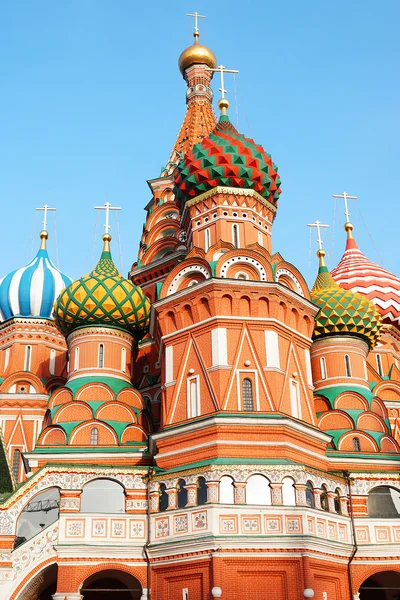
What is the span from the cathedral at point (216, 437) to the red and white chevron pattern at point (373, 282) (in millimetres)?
4692

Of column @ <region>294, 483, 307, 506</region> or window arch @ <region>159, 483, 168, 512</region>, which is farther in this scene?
window arch @ <region>159, 483, 168, 512</region>

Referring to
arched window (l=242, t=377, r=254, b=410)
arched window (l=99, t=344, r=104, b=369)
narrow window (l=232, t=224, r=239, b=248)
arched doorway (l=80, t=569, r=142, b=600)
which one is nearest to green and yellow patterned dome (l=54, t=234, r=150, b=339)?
arched window (l=99, t=344, r=104, b=369)

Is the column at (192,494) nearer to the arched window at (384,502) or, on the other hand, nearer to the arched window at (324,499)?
the arched window at (324,499)

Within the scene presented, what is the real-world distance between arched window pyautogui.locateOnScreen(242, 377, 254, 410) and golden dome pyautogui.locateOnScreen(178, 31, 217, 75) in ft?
60.3

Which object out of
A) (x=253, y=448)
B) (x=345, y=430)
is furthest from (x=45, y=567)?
(x=345, y=430)

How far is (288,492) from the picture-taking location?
47.8 ft

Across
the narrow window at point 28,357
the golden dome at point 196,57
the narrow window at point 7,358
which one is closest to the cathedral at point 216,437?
the narrow window at point 28,357

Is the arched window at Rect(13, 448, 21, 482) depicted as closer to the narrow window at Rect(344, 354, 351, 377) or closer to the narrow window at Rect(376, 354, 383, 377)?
the narrow window at Rect(344, 354, 351, 377)

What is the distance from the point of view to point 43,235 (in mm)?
27703

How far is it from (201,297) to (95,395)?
4.12m

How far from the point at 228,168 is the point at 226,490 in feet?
26.7

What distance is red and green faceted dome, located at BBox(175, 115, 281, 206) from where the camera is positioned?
1905 centimetres

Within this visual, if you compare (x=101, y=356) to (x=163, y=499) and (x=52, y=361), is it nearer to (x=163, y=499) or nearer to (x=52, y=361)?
(x=163, y=499)

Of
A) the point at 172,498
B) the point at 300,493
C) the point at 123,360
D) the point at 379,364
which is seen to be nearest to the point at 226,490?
the point at 172,498
